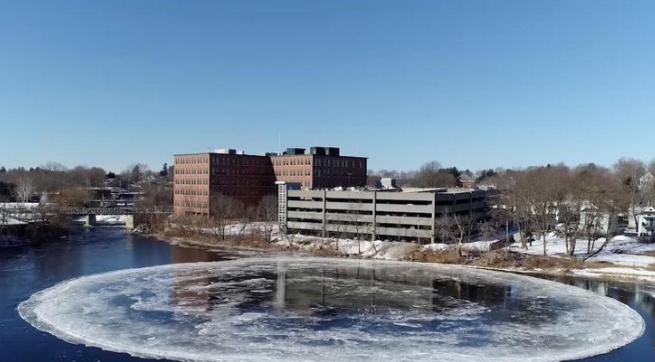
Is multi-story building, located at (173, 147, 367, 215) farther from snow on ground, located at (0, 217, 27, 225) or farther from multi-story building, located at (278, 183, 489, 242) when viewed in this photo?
snow on ground, located at (0, 217, 27, 225)

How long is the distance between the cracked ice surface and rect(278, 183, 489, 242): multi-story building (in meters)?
16.7

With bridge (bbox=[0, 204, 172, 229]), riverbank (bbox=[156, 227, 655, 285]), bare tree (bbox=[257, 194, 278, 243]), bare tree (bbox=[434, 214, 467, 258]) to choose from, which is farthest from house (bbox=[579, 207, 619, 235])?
bridge (bbox=[0, 204, 172, 229])

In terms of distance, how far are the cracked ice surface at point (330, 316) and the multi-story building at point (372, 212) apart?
16.7m

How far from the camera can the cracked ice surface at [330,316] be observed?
86.6 ft

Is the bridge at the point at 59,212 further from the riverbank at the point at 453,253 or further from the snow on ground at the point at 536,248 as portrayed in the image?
the snow on ground at the point at 536,248

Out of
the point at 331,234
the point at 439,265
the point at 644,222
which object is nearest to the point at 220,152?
the point at 331,234

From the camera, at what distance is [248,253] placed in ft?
209

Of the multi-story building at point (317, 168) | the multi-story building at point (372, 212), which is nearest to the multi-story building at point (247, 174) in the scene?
the multi-story building at point (317, 168)

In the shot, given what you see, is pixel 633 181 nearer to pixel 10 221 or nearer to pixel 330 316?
pixel 330 316

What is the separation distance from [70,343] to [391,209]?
46215 millimetres

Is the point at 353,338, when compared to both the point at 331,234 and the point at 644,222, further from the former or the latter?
the point at 644,222

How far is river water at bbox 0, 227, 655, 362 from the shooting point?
1032 inches

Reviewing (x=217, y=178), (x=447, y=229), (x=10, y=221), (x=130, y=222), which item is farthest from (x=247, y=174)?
(x=447, y=229)

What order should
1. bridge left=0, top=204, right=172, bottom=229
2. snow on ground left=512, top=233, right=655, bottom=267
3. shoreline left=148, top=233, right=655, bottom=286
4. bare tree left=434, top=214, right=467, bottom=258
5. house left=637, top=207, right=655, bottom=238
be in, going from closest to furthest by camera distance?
shoreline left=148, top=233, right=655, bottom=286 < snow on ground left=512, top=233, right=655, bottom=267 < bare tree left=434, top=214, right=467, bottom=258 < house left=637, top=207, right=655, bottom=238 < bridge left=0, top=204, right=172, bottom=229
